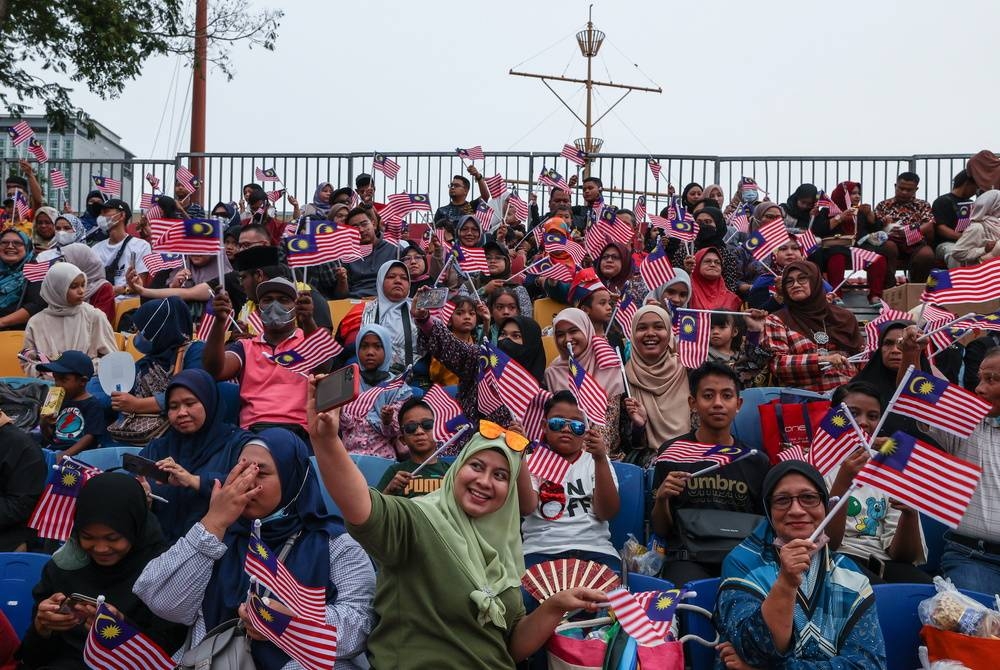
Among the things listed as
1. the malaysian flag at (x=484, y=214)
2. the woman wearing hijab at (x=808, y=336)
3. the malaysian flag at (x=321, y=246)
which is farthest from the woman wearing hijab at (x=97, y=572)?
the malaysian flag at (x=484, y=214)

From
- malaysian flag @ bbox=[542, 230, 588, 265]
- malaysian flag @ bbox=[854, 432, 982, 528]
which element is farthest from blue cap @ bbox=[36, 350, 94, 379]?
malaysian flag @ bbox=[542, 230, 588, 265]

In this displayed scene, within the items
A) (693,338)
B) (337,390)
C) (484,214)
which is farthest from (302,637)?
(484,214)

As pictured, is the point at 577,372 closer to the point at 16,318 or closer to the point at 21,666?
the point at 21,666

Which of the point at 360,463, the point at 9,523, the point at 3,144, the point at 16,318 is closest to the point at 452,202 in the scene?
the point at 16,318

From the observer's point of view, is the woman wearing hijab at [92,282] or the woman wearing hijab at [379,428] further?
the woman wearing hijab at [92,282]

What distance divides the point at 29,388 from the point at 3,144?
17.4m

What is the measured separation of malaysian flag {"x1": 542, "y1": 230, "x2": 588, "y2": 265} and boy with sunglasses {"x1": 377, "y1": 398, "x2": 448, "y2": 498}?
4.14m

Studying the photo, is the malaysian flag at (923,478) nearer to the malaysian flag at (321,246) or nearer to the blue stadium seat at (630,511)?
the blue stadium seat at (630,511)

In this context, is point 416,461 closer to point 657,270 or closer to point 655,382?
point 655,382

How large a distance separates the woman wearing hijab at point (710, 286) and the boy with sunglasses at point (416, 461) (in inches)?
145

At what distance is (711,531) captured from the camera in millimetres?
4473

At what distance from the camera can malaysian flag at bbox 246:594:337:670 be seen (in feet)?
10.8

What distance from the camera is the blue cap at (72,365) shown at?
592 centimetres

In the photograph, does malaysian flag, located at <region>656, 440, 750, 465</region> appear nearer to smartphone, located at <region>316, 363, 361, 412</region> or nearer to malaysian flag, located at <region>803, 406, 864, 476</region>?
malaysian flag, located at <region>803, 406, 864, 476</region>
